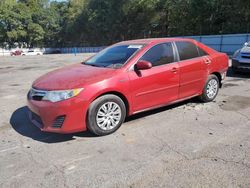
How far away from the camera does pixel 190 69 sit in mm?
5430

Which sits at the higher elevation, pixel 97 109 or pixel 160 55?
pixel 160 55

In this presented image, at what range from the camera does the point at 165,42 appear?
17.2ft

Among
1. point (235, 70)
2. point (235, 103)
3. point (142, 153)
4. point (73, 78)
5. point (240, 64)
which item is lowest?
point (142, 153)

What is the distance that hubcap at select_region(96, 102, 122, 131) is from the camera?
14.2 ft

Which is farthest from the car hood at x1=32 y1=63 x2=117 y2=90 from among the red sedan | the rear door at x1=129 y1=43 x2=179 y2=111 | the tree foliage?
the tree foliage

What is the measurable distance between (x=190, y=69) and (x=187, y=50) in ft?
1.43

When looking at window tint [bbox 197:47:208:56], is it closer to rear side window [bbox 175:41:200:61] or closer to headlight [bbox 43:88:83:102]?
rear side window [bbox 175:41:200:61]

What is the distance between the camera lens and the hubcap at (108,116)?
432 centimetres

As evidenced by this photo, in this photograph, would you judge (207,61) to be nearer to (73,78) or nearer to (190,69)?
(190,69)

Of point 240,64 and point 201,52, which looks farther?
point 240,64

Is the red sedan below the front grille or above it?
above

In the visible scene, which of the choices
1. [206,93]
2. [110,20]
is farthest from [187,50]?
[110,20]

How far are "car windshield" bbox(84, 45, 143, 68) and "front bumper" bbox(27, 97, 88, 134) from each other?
3.59 ft

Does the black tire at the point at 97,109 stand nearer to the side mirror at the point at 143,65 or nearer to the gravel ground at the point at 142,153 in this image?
the gravel ground at the point at 142,153
